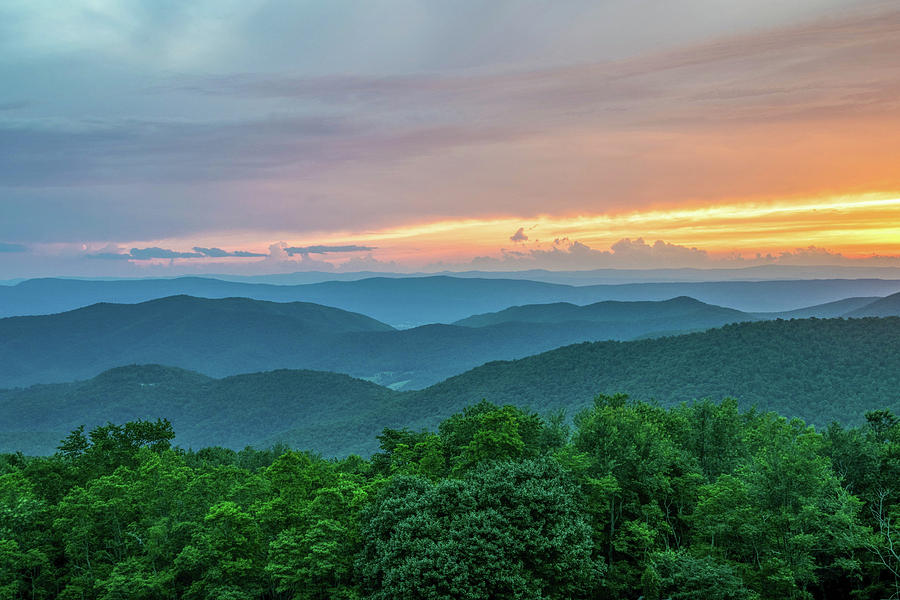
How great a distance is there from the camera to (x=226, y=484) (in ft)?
143

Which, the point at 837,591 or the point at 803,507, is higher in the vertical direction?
the point at 803,507

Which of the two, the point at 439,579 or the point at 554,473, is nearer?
the point at 439,579

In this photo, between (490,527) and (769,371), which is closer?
(490,527)

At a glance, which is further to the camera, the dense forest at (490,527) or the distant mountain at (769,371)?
the distant mountain at (769,371)

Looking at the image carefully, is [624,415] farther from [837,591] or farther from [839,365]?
[839,365]

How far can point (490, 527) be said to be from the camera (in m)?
31.0

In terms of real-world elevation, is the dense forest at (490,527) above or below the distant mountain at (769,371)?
above

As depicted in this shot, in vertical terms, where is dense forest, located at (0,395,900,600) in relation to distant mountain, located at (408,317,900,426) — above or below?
above

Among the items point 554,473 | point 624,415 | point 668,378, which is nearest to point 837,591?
point 624,415

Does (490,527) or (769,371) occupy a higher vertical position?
(490,527)

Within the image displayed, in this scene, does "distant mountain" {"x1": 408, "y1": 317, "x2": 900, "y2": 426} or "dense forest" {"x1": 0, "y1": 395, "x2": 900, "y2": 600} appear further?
"distant mountain" {"x1": 408, "y1": 317, "x2": 900, "y2": 426}

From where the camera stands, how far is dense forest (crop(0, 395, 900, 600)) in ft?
101

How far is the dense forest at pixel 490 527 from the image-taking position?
3084 cm

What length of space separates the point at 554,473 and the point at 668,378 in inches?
5712
